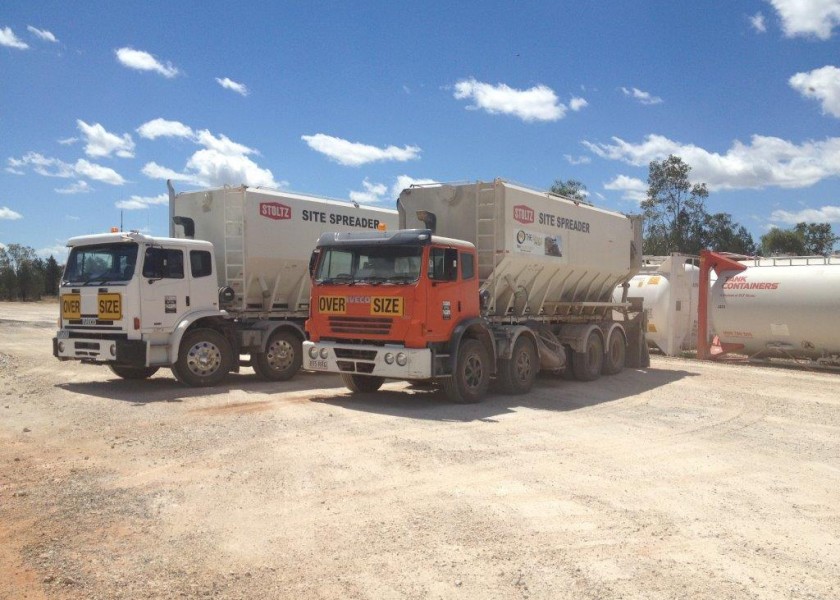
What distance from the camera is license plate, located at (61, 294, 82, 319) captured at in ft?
42.4

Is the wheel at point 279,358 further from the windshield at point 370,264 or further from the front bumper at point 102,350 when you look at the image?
the windshield at point 370,264

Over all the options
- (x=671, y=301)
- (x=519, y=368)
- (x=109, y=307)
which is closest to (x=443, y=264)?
(x=519, y=368)

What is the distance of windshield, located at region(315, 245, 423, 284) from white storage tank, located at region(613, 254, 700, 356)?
12909 millimetres

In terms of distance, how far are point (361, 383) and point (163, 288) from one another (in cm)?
393

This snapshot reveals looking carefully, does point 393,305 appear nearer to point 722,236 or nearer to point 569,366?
point 569,366

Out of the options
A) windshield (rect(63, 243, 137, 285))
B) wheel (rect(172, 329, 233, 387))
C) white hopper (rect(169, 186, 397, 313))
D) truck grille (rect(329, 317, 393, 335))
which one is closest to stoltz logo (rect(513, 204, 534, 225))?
truck grille (rect(329, 317, 393, 335))

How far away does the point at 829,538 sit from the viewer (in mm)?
5695

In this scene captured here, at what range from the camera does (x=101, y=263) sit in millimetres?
12891

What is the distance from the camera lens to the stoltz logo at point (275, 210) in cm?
1476

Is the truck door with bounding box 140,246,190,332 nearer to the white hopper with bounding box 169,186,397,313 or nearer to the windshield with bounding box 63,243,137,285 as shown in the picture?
the windshield with bounding box 63,243,137,285

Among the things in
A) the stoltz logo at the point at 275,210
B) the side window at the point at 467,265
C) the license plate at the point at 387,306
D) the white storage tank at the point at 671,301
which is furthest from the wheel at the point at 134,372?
the white storage tank at the point at 671,301

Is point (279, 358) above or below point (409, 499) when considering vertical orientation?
above

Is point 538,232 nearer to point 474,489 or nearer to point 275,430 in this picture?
point 275,430

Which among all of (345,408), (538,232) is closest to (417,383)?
(345,408)
